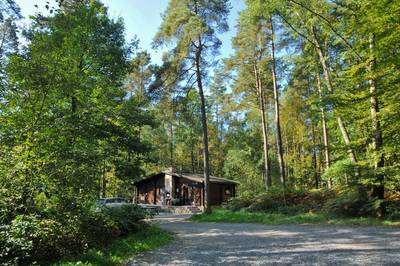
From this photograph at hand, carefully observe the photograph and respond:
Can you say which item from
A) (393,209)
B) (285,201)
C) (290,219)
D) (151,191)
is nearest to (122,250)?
(290,219)

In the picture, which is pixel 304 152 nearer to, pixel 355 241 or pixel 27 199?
pixel 355 241

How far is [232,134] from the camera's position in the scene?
1710 inches

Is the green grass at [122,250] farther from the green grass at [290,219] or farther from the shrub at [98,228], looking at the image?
the green grass at [290,219]

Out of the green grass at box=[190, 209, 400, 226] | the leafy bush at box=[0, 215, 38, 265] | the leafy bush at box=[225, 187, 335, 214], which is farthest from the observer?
the leafy bush at box=[225, 187, 335, 214]

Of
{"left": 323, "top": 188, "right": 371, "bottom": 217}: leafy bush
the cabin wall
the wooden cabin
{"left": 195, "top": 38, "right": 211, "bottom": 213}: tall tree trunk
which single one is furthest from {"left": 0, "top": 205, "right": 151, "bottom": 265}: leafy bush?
the cabin wall

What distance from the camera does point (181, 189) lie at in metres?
29.6

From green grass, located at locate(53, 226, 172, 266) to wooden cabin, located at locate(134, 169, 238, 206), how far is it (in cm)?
1751

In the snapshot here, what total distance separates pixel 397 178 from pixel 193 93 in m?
11.1

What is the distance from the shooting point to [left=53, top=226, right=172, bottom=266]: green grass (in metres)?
6.10

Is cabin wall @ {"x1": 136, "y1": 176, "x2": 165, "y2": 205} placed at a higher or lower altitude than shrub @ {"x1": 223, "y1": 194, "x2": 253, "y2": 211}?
higher

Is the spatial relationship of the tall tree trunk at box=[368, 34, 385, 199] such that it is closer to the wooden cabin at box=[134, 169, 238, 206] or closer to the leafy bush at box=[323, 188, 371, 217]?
the leafy bush at box=[323, 188, 371, 217]

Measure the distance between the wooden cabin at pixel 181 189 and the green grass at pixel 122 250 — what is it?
17.5 metres

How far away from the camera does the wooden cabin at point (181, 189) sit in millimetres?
28250

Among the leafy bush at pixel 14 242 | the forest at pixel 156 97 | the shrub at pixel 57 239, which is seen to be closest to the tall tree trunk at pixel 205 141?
the forest at pixel 156 97
